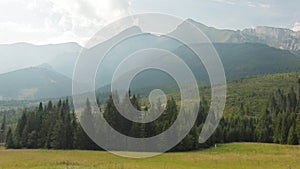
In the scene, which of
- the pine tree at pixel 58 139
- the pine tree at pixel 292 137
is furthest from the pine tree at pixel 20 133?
the pine tree at pixel 292 137

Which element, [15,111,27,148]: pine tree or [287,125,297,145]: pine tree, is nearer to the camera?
[15,111,27,148]: pine tree

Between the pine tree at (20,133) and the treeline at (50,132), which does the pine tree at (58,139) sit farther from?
the pine tree at (20,133)

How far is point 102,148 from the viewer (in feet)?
233

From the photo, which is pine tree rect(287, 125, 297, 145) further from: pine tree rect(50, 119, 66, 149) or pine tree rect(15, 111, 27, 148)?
pine tree rect(15, 111, 27, 148)

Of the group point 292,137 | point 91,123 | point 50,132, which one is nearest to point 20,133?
point 50,132

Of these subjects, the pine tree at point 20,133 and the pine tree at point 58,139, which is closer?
the pine tree at point 58,139

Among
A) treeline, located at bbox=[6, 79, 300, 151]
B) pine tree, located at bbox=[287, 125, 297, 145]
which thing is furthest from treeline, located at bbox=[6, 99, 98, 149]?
pine tree, located at bbox=[287, 125, 297, 145]

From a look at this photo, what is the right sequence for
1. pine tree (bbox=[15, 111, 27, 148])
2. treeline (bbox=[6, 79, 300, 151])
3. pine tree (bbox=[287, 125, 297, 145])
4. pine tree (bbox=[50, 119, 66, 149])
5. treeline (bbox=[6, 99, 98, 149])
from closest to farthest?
treeline (bbox=[6, 99, 98, 149]) < pine tree (bbox=[50, 119, 66, 149]) < treeline (bbox=[6, 79, 300, 151]) < pine tree (bbox=[15, 111, 27, 148]) < pine tree (bbox=[287, 125, 297, 145])

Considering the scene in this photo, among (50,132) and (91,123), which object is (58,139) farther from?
(91,123)

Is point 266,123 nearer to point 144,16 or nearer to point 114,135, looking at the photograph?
point 114,135

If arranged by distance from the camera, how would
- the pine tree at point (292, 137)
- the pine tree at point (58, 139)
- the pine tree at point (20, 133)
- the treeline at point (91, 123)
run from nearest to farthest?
the pine tree at point (58, 139)
the treeline at point (91, 123)
the pine tree at point (20, 133)
the pine tree at point (292, 137)

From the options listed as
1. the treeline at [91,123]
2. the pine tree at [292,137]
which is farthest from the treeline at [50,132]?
the pine tree at [292,137]

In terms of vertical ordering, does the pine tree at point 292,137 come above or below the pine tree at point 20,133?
below

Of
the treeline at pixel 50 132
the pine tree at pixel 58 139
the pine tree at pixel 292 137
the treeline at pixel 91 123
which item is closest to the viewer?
the treeline at pixel 50 132
